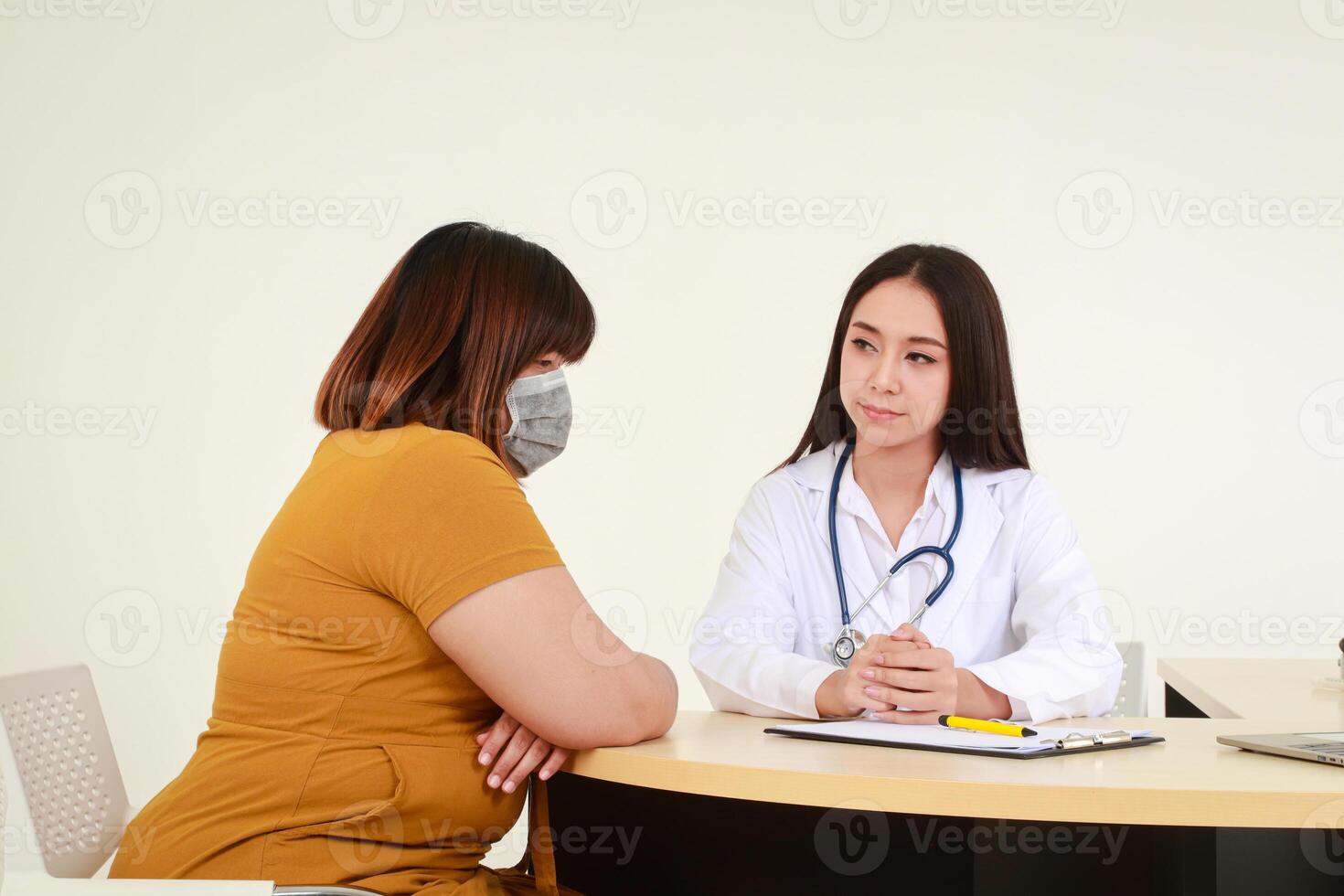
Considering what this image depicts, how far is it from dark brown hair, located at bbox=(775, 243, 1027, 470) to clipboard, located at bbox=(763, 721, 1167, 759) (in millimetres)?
705

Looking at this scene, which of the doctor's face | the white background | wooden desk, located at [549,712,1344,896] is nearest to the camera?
wooden desk, located at [549,712,1344,896]

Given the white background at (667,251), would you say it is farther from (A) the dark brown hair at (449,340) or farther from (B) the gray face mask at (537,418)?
(A) the dark brown hair at (449,340)

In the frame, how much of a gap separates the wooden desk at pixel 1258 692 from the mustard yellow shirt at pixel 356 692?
3.60 ft

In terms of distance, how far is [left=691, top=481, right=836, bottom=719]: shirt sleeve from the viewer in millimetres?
1717

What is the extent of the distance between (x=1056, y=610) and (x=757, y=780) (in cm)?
82

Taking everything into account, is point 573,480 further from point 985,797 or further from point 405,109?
point 985,797

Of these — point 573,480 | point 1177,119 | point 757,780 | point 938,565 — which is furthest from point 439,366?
point 1177,119

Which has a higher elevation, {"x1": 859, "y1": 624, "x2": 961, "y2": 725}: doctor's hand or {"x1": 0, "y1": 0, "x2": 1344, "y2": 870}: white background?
{"x1": 0, "y1": 0, "x2": 1344, "y2": 870}: white background

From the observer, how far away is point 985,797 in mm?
1180

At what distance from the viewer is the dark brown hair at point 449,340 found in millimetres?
1511

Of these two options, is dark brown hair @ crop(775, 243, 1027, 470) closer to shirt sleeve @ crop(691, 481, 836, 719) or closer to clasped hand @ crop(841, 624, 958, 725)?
shirt sleeve @ crop(691, 481, 836, 719)

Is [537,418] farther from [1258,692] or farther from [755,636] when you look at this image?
[1258,692]

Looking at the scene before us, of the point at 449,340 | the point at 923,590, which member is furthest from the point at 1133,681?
the point at 449,340

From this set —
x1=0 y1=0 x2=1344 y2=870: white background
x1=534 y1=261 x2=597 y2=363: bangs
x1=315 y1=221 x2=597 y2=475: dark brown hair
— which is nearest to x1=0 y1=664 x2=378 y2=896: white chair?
x1=315 y1=221 x2=597 y2=475: dark brown hair
